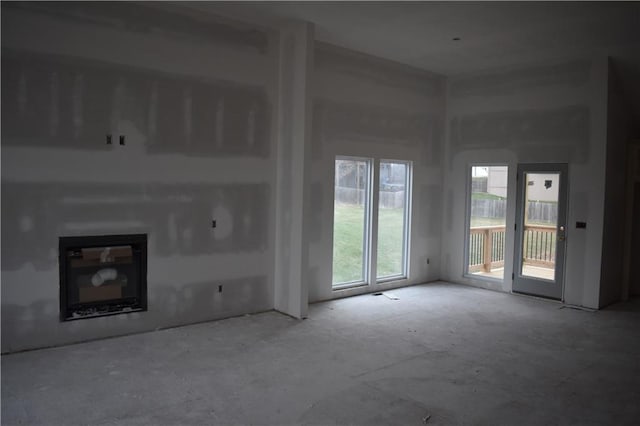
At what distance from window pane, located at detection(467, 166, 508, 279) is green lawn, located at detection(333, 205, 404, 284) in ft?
4.03

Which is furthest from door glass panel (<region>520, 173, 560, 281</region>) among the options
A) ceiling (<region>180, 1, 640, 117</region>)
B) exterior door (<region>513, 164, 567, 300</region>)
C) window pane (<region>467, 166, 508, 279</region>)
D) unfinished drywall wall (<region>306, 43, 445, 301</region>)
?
ceiling (<region>180, 1, 640, 117</region>)

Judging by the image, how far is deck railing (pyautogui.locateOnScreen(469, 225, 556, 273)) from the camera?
7273 mm

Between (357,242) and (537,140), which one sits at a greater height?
(537,140)

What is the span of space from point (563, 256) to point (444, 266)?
1.97 meters

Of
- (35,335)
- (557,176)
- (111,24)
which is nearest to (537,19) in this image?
(557,176)

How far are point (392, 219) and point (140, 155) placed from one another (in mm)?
3979

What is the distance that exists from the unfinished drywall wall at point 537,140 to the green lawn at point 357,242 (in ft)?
3.45

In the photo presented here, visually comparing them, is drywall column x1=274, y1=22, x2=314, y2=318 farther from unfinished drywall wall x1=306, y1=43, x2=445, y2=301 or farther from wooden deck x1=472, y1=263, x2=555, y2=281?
wooden deck x1=472, y1=263, x2=555, y2=281

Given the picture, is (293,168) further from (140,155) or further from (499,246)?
(499,246)

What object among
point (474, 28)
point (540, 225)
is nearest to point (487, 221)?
point (540, 225)

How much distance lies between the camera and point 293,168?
606 cm

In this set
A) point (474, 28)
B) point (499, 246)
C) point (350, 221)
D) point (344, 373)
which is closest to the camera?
point (344, 373)

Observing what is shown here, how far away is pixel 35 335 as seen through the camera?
4.77 meters

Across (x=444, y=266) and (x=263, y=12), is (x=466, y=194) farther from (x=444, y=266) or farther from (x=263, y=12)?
(x=263, y=12)
